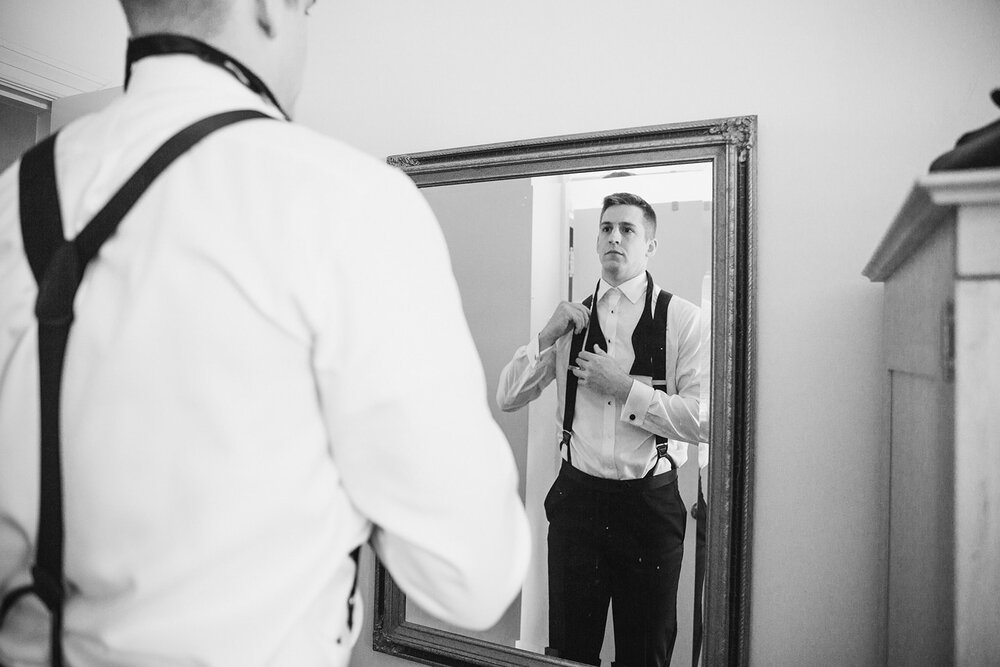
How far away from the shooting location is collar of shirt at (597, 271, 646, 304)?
53.4 inches

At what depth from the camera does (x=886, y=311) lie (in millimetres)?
1119

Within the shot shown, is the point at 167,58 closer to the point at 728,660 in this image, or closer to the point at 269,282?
the point at 269,282

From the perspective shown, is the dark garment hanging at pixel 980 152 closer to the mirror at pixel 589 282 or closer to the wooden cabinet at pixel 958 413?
the wooden cabinet at pixel 958 413

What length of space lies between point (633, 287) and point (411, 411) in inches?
35.7

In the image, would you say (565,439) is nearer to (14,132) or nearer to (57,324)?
(57,324)

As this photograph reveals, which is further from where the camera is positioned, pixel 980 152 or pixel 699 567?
pixel 699 567

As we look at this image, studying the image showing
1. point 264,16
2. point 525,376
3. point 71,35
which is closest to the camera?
point 264,16

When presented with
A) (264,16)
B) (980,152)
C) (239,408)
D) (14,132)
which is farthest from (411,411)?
(14,132)

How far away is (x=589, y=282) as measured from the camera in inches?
55.4

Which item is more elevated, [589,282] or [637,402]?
[589,282]

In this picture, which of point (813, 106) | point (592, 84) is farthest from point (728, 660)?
point (592, 84)

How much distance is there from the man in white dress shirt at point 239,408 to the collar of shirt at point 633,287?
0.82 meters

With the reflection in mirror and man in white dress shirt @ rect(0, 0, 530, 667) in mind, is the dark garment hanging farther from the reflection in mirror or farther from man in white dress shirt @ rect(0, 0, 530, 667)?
the reflection in mirror

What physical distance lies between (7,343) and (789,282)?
1211 millimetres
